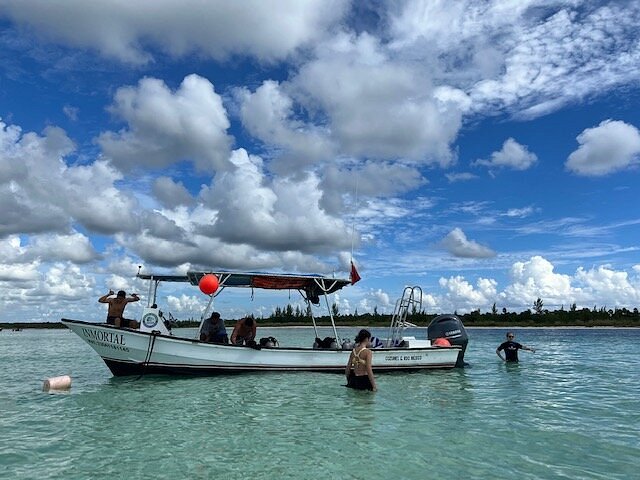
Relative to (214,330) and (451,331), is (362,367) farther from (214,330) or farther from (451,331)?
(451,331)

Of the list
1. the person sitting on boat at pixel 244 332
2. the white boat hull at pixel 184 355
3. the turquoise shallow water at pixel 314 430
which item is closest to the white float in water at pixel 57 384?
the turquoise shallow water at pixel 314 430

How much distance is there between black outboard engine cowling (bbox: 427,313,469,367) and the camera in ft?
68.8

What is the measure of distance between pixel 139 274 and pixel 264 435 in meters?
9.72

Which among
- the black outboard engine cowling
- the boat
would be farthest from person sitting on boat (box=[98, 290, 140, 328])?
the black outboard engine cowling

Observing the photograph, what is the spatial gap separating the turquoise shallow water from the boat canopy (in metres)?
3.25

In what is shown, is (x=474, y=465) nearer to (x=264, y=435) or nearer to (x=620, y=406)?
(x=264, y=435)

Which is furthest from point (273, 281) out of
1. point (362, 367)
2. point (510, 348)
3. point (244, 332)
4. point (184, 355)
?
point (510, 348)

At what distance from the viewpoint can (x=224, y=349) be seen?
16.6 metres

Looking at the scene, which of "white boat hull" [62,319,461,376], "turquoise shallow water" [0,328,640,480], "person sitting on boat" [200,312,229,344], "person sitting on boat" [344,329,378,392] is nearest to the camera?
"turquoise shallow water" [0,328,640,480]

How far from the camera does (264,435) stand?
31.6ft

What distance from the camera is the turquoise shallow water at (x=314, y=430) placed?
771cm

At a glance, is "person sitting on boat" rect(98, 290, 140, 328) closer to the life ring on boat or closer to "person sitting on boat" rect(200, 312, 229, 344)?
the life ring on boat

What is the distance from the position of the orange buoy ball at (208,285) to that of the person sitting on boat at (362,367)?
16.9 feet

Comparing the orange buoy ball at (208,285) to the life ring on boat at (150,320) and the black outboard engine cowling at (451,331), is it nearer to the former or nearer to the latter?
the life ring on boat at (150,320)
